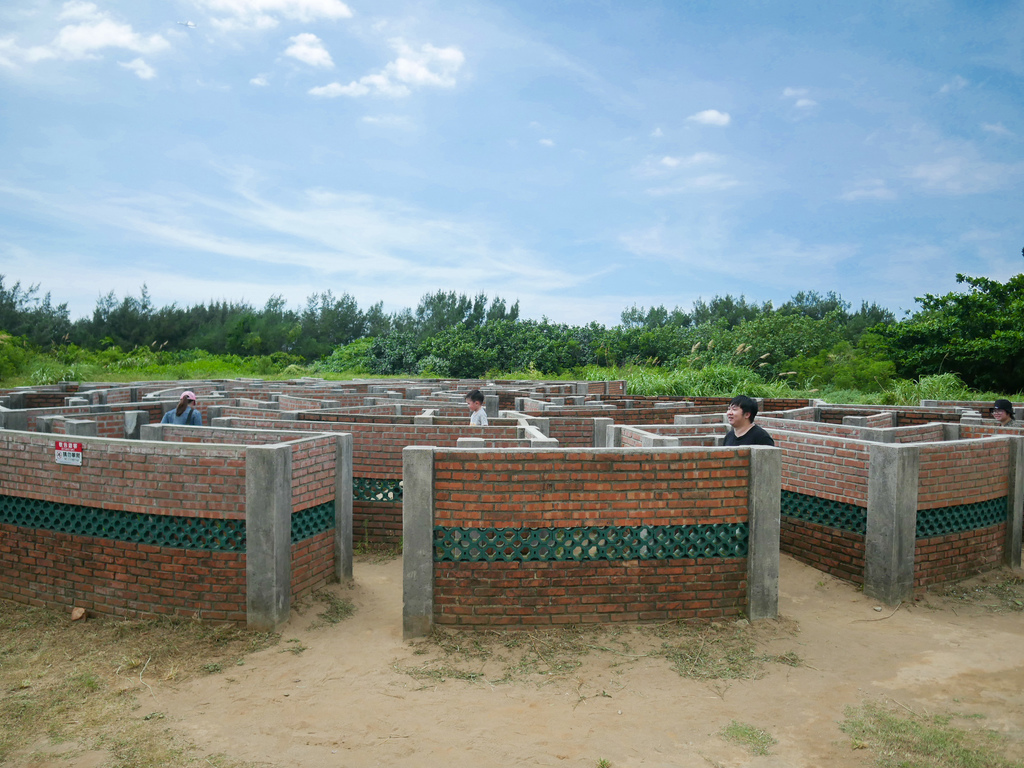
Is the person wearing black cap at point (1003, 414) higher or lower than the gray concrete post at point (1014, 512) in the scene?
higher

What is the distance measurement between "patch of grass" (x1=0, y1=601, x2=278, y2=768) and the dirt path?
→ 198mm

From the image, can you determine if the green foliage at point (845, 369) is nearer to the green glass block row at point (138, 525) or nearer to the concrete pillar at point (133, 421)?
the concrete pillar at point (133, 421)

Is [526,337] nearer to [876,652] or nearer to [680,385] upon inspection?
[680,385]

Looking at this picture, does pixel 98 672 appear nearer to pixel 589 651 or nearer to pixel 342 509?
pixel 342 509

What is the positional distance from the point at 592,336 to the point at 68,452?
36.1 metres

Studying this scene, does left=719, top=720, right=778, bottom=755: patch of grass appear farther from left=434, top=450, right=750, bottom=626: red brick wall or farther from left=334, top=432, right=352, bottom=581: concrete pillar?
left=334, top=432, right=352, bottom=581: concrete pillar

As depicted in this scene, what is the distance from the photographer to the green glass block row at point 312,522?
238 inches

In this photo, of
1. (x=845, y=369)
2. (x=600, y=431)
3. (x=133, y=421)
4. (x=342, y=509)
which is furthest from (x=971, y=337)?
(x=133, y=421)

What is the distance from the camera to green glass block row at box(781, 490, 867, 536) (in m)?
6.77

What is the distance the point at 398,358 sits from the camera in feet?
138

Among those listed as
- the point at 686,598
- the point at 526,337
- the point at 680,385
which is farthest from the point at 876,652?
the point at 526,337

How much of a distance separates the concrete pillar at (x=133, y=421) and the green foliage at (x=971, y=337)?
76.4 feet

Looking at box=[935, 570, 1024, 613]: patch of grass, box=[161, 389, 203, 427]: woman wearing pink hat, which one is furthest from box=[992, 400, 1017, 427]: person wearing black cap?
box=[161, 389, 203, 427]: woman wearing pink hat

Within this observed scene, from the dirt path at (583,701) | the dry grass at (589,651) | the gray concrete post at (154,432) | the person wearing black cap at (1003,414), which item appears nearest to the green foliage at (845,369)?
the person wearing black cap at (1003,414)
